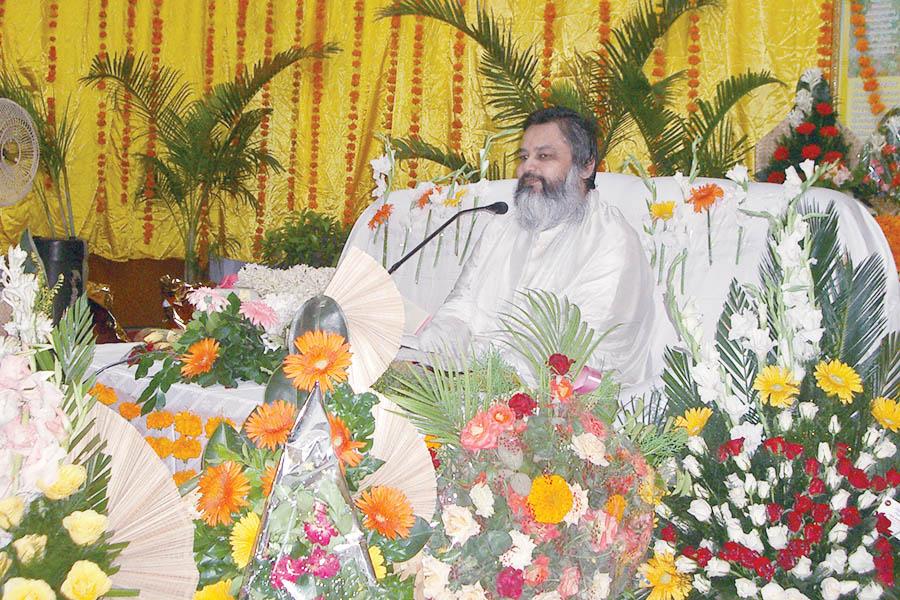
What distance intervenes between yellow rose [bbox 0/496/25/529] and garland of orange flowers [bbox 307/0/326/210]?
7.44 m

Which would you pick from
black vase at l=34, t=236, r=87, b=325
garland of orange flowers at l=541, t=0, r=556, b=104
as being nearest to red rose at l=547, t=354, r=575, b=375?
black vase at l=34, t=236, r=87, b=325

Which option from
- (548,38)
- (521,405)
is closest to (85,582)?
(521,405)

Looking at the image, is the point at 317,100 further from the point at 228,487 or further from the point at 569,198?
the point at 228,487

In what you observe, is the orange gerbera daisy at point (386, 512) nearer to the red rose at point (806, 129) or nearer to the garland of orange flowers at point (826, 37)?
the red rose at point (806, 129)

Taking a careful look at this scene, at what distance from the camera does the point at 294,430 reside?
0.95 meters

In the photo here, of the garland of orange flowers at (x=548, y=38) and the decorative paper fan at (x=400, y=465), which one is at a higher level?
the garland of orange flowers at (x=548, y=38)

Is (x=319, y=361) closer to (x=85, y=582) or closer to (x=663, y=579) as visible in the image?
(x=85, y=582)

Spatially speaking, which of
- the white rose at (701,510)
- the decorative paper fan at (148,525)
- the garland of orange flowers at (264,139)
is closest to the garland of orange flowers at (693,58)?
the garland of orange flowers at (264,139)

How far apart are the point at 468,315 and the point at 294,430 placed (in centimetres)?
290

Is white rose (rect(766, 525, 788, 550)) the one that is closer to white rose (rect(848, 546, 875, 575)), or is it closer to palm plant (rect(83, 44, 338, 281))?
white rose (rect(848, 546, 875, 575))

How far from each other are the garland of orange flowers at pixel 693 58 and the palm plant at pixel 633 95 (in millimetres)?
108

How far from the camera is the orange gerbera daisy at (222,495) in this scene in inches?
38.7

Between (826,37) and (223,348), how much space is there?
197 inches

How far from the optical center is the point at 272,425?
1.01 m
